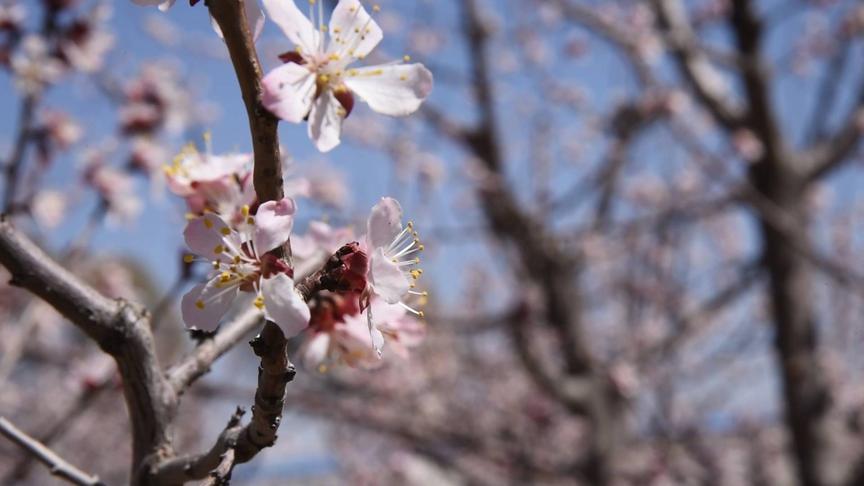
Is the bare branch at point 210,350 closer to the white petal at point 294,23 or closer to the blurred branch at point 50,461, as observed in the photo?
the blurred branch at point 50,461

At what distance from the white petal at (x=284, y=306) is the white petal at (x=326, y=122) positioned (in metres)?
0.18

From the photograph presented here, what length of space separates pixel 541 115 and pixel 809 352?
2638mm

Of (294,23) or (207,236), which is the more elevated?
(294,23)

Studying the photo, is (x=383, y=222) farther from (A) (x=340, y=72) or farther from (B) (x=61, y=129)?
(B) (x=61, y=129)

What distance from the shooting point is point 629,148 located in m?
4.21

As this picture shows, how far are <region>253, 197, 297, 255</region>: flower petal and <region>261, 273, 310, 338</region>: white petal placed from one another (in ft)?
0.15

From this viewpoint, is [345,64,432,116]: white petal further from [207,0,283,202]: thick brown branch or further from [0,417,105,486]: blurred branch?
[0,417,105,486]: blurred branch

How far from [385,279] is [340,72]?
0.27m

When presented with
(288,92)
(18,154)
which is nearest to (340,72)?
(288,92)

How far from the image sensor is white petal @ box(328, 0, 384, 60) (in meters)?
0.77

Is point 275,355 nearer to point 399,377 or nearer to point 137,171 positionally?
point 137,171

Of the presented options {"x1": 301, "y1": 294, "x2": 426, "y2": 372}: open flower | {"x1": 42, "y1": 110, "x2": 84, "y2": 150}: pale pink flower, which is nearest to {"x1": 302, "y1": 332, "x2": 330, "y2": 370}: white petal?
{"x1": 301, "y1": 294, "x2": 426, "y2": 372}: open flower

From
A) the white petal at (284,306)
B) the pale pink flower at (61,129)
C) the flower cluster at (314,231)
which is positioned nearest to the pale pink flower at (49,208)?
the pale pink flower at (61,129)

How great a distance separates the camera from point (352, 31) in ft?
2.56
